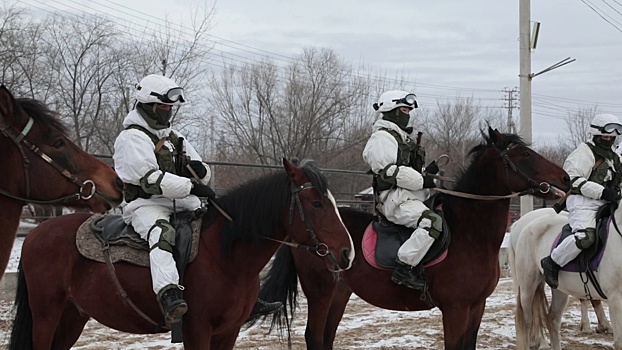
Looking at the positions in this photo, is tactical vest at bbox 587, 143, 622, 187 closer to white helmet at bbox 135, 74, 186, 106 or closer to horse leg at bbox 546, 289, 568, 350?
horse leg at bbox 546, 289, 568, 350

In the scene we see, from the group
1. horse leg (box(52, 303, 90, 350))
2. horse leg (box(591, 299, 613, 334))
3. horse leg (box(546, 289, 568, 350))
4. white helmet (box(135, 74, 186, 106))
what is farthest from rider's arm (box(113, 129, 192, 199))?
horse leg (box(591, 299, 613, 334))

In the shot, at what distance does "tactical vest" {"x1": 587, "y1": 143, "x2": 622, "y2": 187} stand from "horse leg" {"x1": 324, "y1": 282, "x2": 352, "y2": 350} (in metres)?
2.88

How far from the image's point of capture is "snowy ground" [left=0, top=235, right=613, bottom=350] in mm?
8227

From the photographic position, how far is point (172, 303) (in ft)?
15.3

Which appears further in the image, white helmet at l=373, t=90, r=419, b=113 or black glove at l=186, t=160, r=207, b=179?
white helmet at l=373, t=90, r=419, b=113

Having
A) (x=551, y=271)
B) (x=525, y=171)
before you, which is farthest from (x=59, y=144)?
(x=551, y=271)

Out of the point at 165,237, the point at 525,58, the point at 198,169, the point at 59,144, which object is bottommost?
the point at 165,237

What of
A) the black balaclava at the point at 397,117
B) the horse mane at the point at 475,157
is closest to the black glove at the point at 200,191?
the black balaclava at the point at 397,117

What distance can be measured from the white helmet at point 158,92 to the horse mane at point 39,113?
1058mm

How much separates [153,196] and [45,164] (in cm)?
133

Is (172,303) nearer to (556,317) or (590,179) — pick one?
(590,179)

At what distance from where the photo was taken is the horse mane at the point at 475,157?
664 cm

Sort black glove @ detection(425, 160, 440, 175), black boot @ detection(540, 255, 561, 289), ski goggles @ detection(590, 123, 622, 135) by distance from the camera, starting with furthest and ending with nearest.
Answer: black boot @ detection(540, 255, 561, 289) → ski goggles @ detection(590, 123, 622, 135) → black glove @ detection(425, 160, 440, 175)

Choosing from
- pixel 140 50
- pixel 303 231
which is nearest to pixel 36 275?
pixel 303 231
